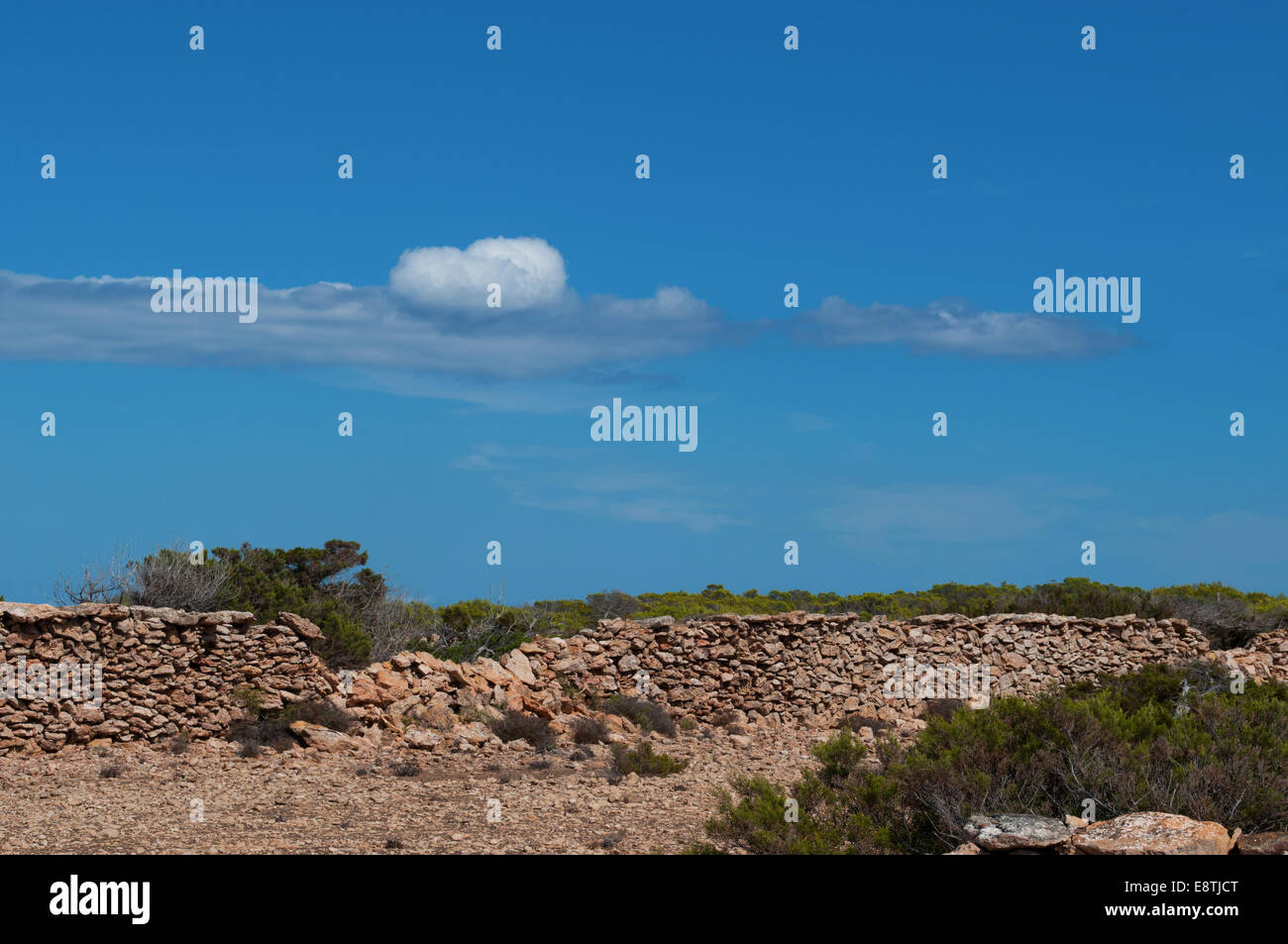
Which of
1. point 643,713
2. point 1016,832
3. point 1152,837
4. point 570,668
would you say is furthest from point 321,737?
point 1152,837

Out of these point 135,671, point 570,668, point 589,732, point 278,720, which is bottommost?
point 589,732

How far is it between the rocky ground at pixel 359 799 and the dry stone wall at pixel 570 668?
0.72 metres

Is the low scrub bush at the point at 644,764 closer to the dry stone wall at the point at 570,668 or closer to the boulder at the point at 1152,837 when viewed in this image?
the dry stone wall at the point at 570,668

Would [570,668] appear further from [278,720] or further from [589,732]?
[278,720]

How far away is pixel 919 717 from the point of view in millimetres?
17828

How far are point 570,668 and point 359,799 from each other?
607cm

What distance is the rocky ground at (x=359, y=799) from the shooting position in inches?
377

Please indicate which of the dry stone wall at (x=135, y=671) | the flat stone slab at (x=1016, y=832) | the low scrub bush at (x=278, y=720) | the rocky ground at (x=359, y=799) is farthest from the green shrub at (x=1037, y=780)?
the dry stone wall at (x=135, y=671)

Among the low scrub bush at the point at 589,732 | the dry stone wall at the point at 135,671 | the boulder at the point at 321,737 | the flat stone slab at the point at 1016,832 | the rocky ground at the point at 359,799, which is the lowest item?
the rocky ground at the point at 359,799

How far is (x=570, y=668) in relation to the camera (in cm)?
1728

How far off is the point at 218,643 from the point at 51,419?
4012 millimetres
